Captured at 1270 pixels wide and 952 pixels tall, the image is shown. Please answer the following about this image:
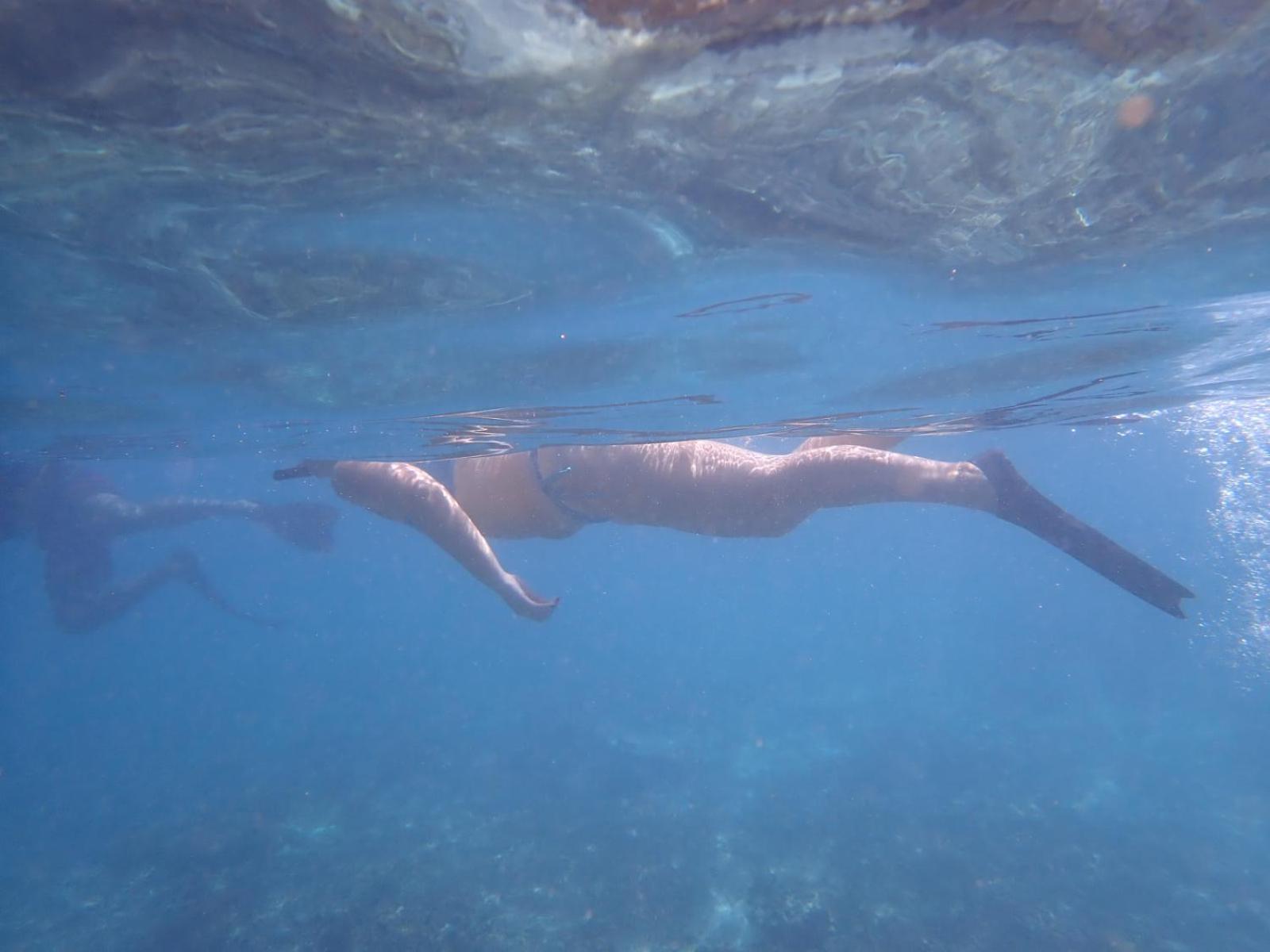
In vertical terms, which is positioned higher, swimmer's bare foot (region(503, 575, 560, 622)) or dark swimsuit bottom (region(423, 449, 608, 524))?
dark swimsuit bottom (region(423, 449, 608, 524))

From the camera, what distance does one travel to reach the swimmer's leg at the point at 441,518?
31.6 ft

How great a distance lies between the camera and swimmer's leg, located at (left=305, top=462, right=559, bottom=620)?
964cm

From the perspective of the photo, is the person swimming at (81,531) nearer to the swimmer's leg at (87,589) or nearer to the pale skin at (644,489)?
the swimmer's leg at (87,589)

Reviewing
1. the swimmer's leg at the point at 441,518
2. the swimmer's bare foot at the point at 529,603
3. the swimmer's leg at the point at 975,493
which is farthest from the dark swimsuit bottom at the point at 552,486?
the swimmer's leg at the point at 975,493

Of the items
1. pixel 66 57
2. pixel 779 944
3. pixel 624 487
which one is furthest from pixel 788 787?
pixel 66 57

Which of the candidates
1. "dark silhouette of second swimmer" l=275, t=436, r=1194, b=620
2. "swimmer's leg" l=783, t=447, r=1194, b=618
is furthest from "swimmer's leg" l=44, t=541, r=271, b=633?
"swimmer's leg" l=783, t=447, r=1194, b=618

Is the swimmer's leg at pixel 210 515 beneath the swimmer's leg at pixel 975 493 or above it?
beneath

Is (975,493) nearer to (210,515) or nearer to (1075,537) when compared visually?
(1075,537)

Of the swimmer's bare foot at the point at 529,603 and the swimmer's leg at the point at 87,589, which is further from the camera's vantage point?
the swimmer's leg at the point at 87,589

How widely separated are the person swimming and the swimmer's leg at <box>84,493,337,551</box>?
0.11 feet

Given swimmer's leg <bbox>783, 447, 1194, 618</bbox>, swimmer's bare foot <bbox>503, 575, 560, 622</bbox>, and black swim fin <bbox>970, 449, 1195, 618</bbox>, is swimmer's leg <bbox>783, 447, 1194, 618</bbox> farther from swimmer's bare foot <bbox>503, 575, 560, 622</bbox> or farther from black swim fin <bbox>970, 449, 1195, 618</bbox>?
swimmer's bare foot <bbox>503, 575, 560, 622</bbox>

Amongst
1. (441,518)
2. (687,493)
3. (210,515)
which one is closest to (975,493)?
(687,493)

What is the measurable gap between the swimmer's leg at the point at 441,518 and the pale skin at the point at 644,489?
17mm

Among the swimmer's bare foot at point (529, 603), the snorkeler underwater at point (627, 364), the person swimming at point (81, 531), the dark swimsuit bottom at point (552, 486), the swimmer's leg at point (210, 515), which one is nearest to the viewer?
the snorkeler underwater at point (627, 364)
